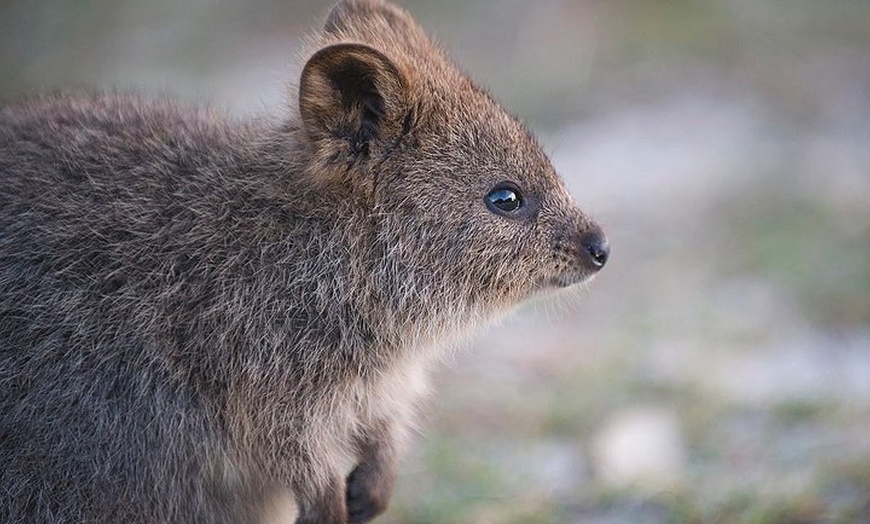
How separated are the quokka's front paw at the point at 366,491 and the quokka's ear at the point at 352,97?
1158 mm

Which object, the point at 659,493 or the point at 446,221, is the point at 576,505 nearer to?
the point at 659,493

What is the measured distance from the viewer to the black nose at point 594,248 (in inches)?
188

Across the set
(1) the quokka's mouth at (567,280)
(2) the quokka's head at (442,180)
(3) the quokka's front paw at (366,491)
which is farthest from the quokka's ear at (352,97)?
(3) the quokka's front paw at (366,491)

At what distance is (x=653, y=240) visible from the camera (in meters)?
8.80

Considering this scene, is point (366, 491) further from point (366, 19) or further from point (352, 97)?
point (366, 19)

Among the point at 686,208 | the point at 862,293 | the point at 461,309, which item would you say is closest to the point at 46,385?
the point at 461,309

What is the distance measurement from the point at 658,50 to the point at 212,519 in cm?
720

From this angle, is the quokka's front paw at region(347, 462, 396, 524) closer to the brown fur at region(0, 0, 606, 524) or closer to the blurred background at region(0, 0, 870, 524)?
the brown fur at region(0, 0, 606, 524)

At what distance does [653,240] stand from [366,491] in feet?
14.1

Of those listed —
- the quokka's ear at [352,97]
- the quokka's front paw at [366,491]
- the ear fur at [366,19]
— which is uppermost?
the ear fur at [366,19]

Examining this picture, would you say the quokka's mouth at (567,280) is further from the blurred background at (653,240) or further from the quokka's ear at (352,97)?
the quokka's ear at (352,97)

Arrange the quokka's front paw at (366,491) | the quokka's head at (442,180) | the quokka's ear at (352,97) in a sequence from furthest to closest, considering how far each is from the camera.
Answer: the quokka's front paw at (366,491) < the quokka's head at (442,180) < the quokka's ear at (352,97)

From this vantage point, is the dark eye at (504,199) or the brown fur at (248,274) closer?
the brown fur at (248,274)

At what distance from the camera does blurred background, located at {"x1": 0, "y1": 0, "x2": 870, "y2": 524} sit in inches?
232
